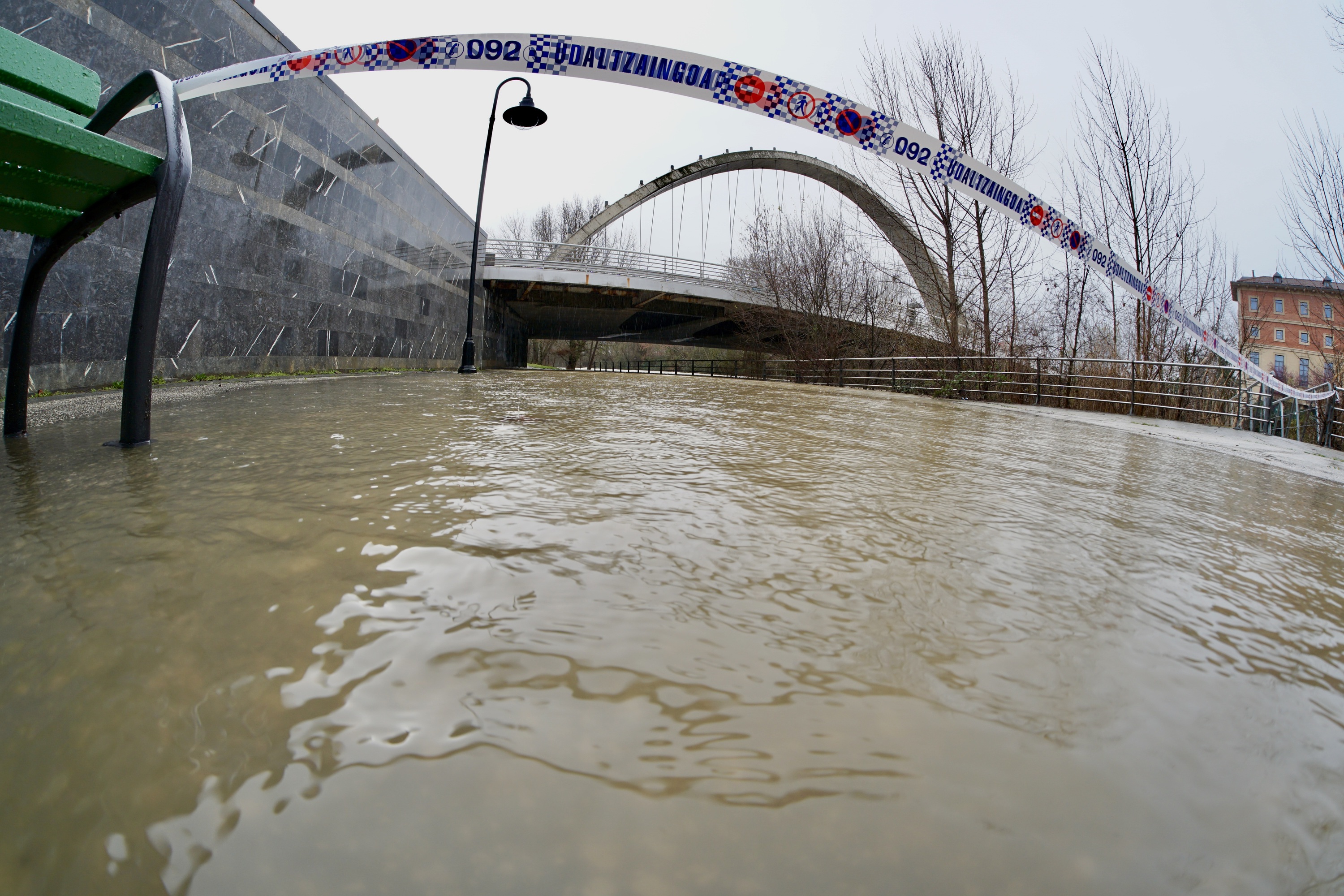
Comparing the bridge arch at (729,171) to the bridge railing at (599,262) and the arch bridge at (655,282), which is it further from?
the bridge railing at (599,262)

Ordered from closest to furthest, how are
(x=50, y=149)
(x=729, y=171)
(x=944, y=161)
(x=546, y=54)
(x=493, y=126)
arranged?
1. (x=50, y=149)
2. (x=546, y=54)
3. (x=944, y=161)
4. (x=493, y=126)
5. (x=729, y=171)

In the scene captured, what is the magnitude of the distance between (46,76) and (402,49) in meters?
3.87

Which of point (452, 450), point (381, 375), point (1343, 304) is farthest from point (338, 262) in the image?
point (1343, 304)

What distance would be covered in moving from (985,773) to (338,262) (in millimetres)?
11816

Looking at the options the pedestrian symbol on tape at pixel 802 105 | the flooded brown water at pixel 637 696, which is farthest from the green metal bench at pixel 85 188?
the pedestrian symbol on tape at pixel 802 105

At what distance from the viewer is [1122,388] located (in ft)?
38.3

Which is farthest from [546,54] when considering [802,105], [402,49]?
[802,105]

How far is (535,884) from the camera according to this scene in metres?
0.56

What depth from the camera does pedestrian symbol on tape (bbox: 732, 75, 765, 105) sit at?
551cm

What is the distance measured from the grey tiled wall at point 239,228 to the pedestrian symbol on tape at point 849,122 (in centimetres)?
646

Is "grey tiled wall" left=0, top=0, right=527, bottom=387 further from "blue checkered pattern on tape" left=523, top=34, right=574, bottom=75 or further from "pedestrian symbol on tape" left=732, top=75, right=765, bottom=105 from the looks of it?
"pedestrian symbol on tape" left=732, top=75, right=765, bottom=105

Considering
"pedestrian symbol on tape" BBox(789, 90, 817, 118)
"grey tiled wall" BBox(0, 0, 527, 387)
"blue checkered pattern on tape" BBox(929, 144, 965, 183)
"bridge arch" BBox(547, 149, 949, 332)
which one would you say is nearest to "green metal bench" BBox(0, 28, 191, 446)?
"grey tiled wall" BBox(0, 0, 527, 387)

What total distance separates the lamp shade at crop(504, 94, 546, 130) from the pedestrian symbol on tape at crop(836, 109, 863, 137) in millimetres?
8332

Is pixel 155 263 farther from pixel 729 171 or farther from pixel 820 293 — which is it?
pixel 729 171
